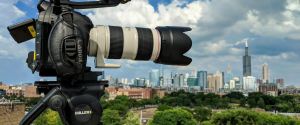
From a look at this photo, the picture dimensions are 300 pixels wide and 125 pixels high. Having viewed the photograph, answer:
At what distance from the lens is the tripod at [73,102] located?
1977mm

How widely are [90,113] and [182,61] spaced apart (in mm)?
1024

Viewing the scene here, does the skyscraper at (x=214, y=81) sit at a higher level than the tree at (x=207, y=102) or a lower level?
higher

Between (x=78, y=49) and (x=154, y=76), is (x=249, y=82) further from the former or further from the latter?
(x=78, y=49)

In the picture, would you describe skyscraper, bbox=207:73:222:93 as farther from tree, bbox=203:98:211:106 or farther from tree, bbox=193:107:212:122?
tree, bbox=193:107:212:122

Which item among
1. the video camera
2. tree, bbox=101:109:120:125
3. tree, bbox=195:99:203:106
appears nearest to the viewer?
the video camera

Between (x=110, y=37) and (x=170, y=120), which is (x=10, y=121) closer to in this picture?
(x=170, y=120)

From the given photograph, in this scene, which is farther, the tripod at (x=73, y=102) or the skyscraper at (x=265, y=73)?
the skyscraper at (x=265, y=73)

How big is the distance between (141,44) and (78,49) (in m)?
0.66

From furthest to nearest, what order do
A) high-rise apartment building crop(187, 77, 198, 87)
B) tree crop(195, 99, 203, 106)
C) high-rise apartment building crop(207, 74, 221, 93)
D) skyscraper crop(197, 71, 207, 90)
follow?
high-rise apartment building crop(187, 77, 198, 87), skyscraper crop(197, 71, 207, 90), high-rise apartment building crop(207, 74, 221, 93), tree crop(195, 99, 203, 106)

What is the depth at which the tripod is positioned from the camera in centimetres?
198

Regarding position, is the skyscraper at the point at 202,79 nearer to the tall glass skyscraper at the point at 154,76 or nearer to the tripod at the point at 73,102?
the tall glass skyscraper at the point at 154,76

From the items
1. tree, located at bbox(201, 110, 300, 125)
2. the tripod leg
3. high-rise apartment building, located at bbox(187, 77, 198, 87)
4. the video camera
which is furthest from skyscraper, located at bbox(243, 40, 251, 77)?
the tripod leg

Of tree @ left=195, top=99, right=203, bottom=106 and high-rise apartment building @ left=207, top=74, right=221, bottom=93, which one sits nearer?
Answer: tree @ left=195, top=99, right=203, bottom=106

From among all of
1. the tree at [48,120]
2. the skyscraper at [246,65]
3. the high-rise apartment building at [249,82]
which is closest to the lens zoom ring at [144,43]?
the tree at [48,120]
